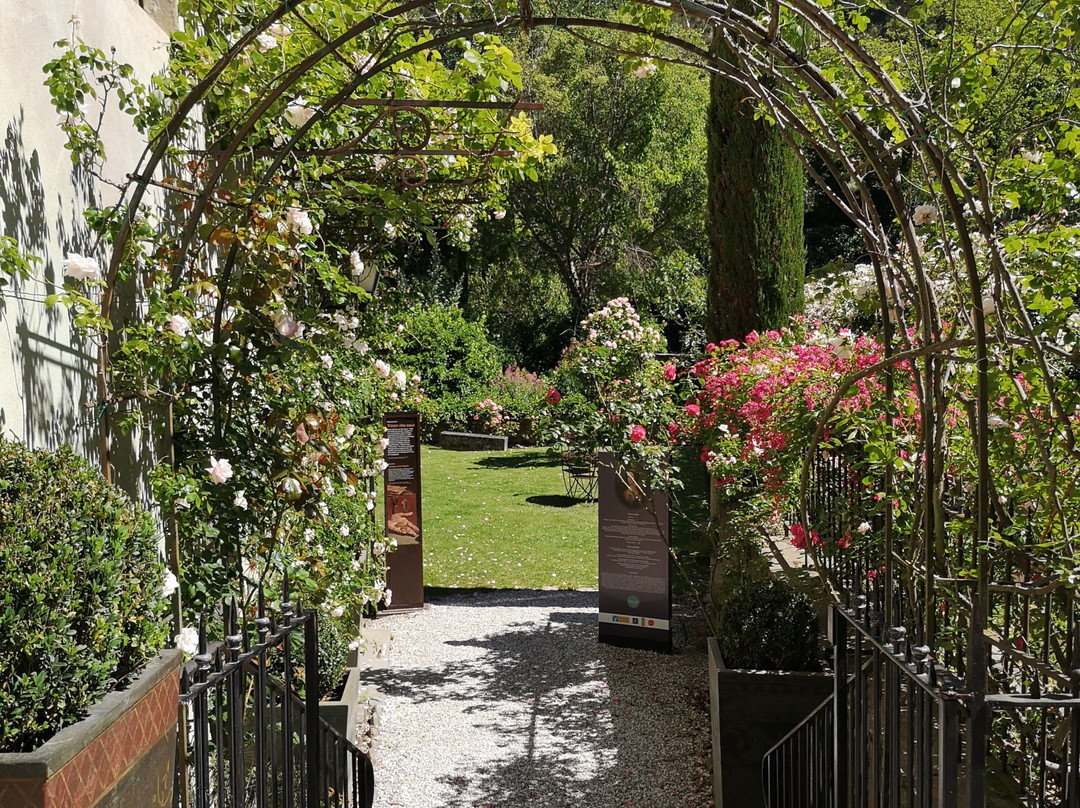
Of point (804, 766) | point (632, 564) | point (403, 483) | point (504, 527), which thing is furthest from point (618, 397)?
point (504, 527)

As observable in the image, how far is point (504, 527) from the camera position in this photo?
11.2m

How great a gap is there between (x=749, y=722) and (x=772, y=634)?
40 cm

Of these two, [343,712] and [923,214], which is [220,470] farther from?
[923,214]

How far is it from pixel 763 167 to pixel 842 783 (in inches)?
244

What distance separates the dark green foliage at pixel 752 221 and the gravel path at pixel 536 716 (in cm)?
274

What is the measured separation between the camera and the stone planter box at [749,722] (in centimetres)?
417

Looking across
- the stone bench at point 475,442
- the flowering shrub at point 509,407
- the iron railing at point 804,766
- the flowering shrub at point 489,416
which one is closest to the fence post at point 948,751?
the iron railing at point 804,766

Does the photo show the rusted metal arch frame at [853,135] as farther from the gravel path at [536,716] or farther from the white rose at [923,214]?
the gravel path at [536,716]

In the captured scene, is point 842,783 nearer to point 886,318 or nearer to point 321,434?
point 886,318

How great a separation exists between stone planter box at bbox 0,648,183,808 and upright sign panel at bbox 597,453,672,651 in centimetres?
506

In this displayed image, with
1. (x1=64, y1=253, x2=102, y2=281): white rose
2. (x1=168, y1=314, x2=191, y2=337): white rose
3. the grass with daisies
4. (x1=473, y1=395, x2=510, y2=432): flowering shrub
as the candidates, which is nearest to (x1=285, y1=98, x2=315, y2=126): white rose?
(x1=168, y1=314, x2=191, y2=337): white rose

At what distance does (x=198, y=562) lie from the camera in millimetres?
3420

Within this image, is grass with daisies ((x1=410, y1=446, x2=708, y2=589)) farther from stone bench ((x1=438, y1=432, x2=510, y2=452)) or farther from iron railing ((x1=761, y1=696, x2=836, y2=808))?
iron railing ((x1=761, y1=696, x2=836, y2=808))

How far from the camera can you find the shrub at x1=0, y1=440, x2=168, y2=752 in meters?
1.54
